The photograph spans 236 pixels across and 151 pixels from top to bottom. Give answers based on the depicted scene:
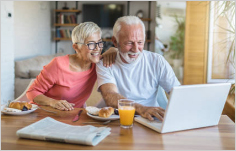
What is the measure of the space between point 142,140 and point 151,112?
27cm

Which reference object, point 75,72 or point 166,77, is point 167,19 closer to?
point 166,77

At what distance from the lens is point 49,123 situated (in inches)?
51.9

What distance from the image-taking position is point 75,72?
76.8 inches

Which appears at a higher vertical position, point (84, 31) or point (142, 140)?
point (84, 31)

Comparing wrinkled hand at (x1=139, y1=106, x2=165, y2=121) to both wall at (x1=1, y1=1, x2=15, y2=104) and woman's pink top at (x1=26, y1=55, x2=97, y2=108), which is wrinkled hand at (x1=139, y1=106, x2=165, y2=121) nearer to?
woman's pink top at (x1=26, y1=55, x2=97, y2=108)

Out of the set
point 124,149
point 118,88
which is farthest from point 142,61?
point 124,149

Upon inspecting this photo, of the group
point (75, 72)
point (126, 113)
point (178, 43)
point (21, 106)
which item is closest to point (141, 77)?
point (75, 72)

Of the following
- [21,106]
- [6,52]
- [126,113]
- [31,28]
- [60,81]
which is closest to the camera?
[126,113]

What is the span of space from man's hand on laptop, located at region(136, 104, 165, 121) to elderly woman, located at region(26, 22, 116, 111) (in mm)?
581

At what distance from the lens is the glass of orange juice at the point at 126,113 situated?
4.32ft

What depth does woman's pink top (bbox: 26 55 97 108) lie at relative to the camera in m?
1.94

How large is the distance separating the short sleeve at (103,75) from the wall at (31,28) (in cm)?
346

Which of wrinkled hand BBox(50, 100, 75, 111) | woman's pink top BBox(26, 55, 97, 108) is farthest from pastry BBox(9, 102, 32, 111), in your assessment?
woman's pink top BBox(26, 55, 97, 108)

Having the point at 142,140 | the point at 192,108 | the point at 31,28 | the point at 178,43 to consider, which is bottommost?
the point at 142,140
